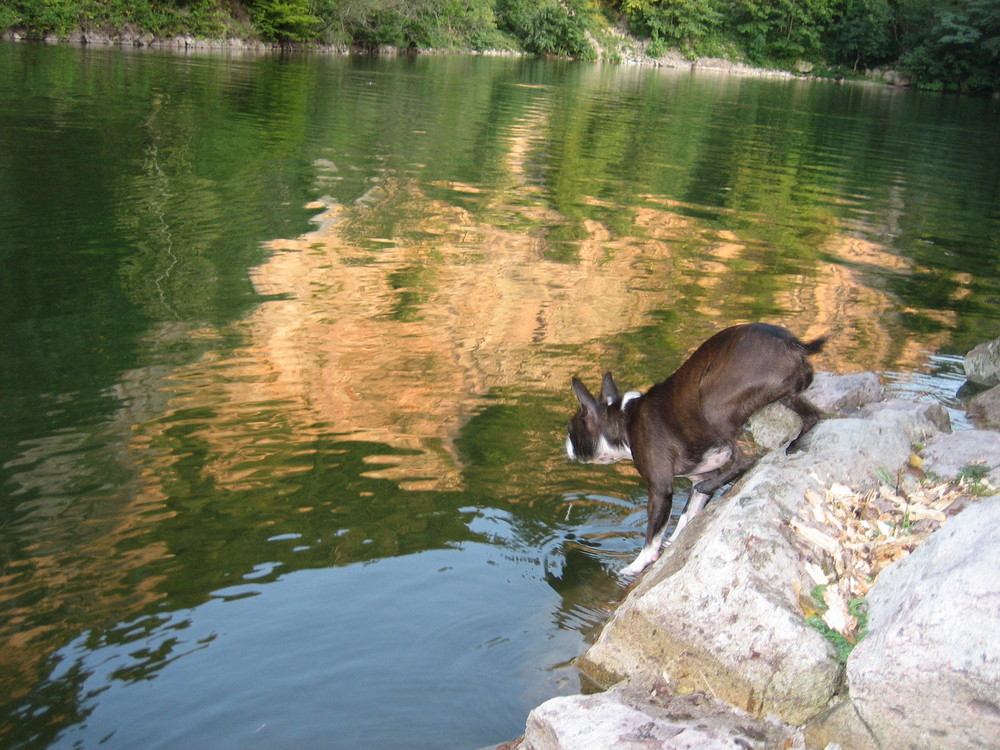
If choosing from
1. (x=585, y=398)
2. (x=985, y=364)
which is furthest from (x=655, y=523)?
(x=985, y=364)

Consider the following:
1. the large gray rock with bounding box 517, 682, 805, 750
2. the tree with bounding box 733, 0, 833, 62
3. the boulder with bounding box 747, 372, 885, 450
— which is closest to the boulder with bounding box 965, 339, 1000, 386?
the boulder with bounding box 747, 372, 885, 450

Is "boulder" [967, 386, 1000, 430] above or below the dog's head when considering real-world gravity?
below

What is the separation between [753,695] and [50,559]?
342 centimetres

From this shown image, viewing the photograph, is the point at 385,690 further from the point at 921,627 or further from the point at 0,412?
the point at 0,412

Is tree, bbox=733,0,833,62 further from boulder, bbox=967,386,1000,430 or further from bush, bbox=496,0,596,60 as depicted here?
boulder, bbox=967,386,1000,430

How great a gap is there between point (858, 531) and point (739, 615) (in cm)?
86

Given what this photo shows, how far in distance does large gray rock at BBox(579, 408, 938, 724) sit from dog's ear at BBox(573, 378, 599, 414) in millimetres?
1091

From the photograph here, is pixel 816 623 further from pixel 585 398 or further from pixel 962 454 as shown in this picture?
pixel 585 398

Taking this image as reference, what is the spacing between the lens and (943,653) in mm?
2826

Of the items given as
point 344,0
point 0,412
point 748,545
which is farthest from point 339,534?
point 344,0

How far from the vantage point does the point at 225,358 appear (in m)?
7.15

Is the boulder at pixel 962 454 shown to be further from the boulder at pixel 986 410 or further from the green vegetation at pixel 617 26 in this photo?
the green vegetation at pixel 617 26

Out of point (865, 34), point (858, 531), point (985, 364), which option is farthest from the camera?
point (865, 34)

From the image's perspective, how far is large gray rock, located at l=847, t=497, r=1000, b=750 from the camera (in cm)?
275
